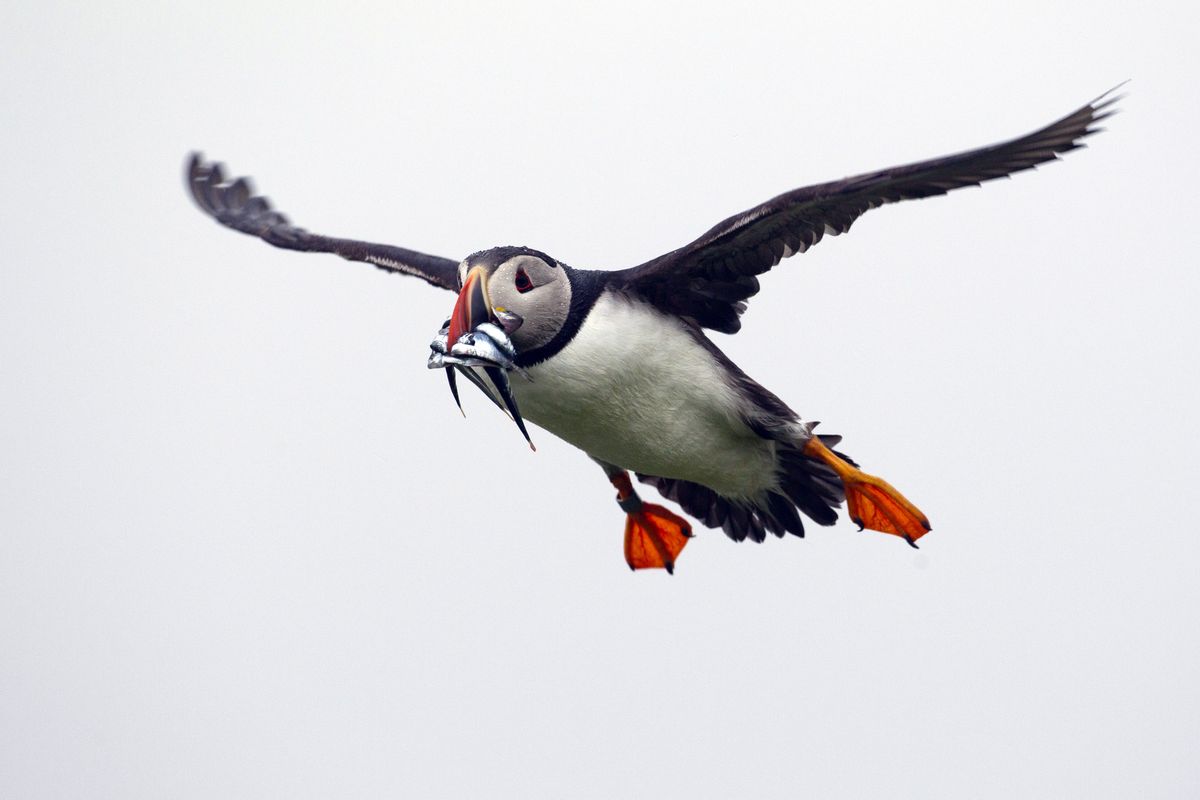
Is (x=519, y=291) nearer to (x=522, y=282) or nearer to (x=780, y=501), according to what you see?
(x=522, y=282)

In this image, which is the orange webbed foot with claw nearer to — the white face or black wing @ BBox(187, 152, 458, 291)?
black wing @ BBox(187, 152, 458, 291)

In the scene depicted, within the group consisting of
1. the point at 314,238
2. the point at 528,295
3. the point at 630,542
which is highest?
the point at 314,238

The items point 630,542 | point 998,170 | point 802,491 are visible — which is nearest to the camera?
point 998,170

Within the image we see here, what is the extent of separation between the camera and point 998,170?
25.6 feet

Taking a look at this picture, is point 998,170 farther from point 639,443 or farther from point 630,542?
point 630,542

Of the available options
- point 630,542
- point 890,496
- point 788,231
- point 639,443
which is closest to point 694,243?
point 788,231

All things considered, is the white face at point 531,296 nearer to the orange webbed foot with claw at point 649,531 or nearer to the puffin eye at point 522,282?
the puffin eye at point 522,282

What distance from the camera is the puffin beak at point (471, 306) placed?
319 inches

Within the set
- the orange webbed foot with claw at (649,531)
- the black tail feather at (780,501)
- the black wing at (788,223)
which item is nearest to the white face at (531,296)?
the black wing at (788,223)

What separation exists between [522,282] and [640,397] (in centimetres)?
94

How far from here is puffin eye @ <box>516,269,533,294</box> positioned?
871cm

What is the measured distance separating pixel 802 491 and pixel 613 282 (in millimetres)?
1803

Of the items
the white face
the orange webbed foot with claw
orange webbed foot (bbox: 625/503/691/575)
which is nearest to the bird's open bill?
the white face

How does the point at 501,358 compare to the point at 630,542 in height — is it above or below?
above
